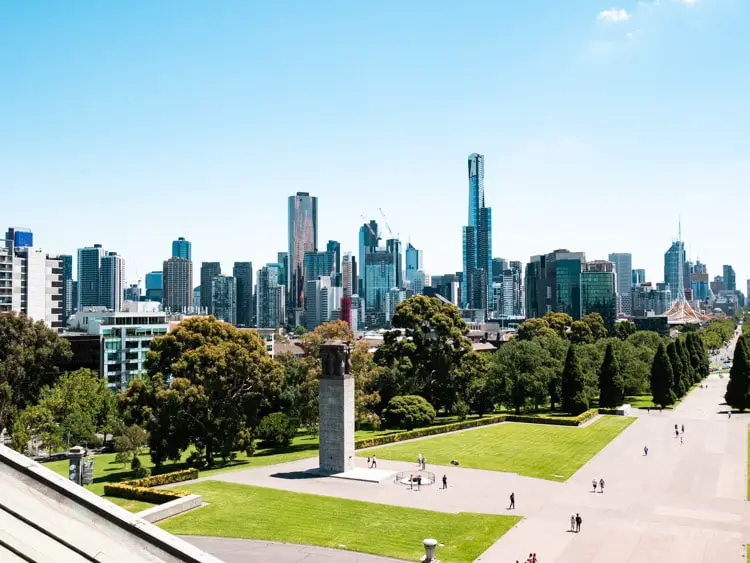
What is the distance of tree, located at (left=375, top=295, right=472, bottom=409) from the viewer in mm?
70062

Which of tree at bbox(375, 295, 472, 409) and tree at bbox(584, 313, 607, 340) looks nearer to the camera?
tree at bbox(375, 295, 472, 409)

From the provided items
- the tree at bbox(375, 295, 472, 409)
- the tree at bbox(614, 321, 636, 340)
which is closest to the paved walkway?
the tree at bbox(375, 295, 472, 409)

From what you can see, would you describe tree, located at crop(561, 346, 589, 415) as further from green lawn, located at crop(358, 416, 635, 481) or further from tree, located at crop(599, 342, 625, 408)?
tree, located at crop(599, 342, 625, 408)

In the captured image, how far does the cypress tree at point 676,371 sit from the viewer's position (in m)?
85.6

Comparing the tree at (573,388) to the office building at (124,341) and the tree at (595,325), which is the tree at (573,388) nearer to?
the office building at (124,341)

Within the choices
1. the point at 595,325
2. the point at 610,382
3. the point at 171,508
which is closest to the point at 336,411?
the point at 171,508

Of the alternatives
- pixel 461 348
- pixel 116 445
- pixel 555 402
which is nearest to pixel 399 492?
pixel 116 445

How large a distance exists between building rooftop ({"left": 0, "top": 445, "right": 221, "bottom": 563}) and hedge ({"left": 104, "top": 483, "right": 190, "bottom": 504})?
91.4 ft

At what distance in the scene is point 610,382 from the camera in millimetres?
75750

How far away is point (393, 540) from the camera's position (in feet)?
99.4

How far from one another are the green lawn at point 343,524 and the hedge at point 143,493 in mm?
2116

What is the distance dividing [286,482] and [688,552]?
77.7 feet

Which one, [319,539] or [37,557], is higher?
[37,557]

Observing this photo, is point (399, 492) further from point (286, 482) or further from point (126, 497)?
point (126, 497)
